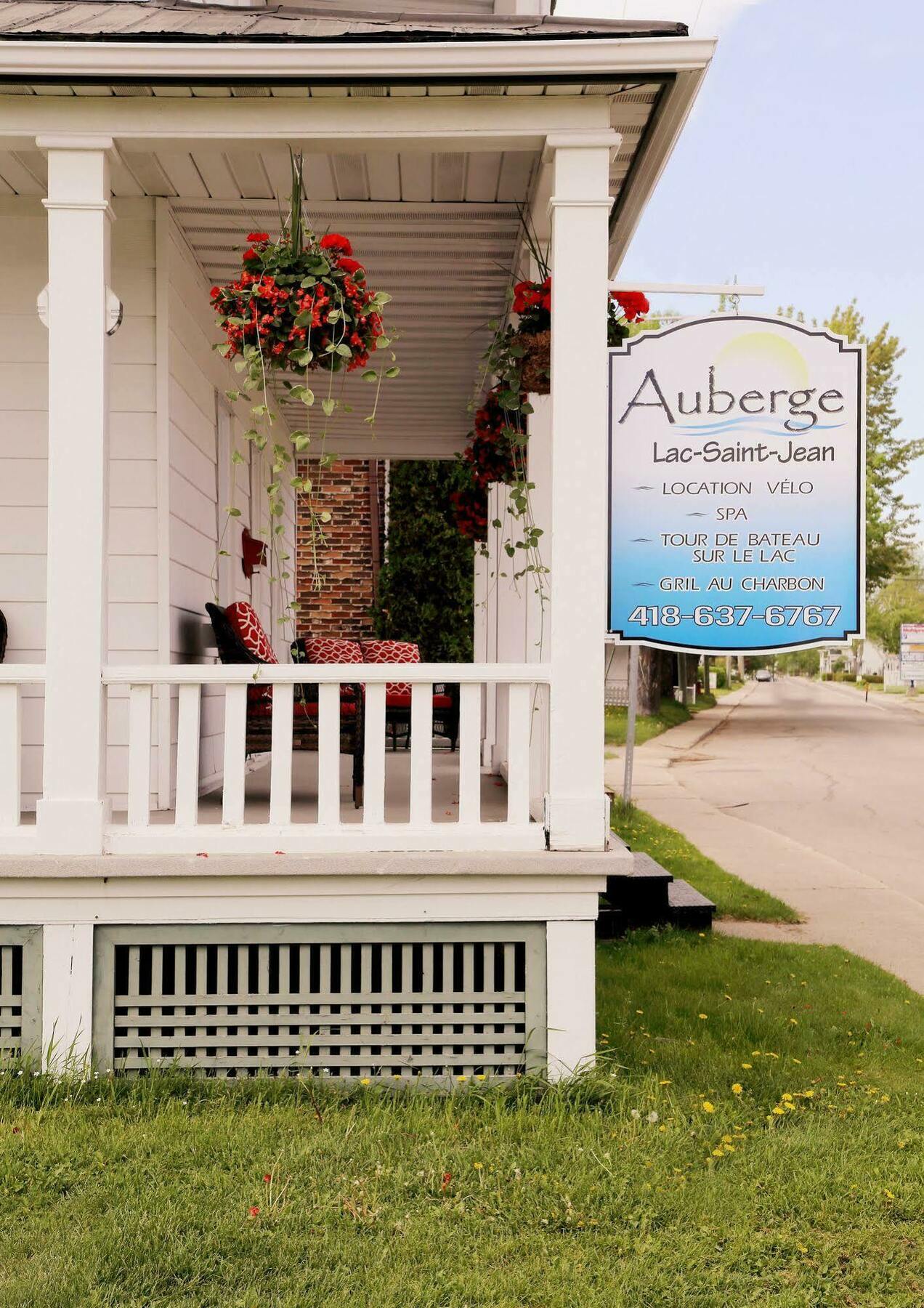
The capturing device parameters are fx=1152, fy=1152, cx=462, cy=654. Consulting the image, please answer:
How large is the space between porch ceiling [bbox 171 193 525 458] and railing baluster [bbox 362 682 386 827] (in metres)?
1.21

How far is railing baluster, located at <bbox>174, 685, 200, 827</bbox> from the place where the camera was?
11.7 feet

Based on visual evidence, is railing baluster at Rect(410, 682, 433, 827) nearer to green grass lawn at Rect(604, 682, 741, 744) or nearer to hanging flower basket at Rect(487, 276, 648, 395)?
hanging flower basket at Rect(487, 276, 648, 395)

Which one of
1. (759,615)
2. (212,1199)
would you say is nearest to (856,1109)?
(759,615)

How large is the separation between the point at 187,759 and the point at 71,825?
40 centimetres

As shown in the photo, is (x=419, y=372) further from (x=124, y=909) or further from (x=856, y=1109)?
(x=856, y=1109)

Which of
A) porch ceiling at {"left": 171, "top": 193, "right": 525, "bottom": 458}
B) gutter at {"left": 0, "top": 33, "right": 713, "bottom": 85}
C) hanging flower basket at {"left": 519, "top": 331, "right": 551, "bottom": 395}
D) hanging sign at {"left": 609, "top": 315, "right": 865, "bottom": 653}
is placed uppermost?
porch ceiling at {"left": 171, "top": 193, "right": 525, "bottom": 458}

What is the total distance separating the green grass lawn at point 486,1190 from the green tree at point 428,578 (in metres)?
7.76

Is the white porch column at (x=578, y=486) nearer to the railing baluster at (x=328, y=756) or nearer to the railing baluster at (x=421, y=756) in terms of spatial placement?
the railing baluster at (x=421, y=756)

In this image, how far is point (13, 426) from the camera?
4719 mm

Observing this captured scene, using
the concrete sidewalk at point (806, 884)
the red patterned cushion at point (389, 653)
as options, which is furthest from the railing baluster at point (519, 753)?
the red patterned cushion at point (389, 653)

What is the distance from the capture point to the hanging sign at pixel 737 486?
13.0 ft

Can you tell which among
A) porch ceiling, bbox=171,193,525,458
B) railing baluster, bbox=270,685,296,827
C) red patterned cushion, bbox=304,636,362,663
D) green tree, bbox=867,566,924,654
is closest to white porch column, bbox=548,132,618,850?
porch ceiling, bbox=171,193,525,458

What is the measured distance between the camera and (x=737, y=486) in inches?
158

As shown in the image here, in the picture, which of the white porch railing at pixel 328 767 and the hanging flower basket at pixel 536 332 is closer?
the white porch railing at pixel 328 767
